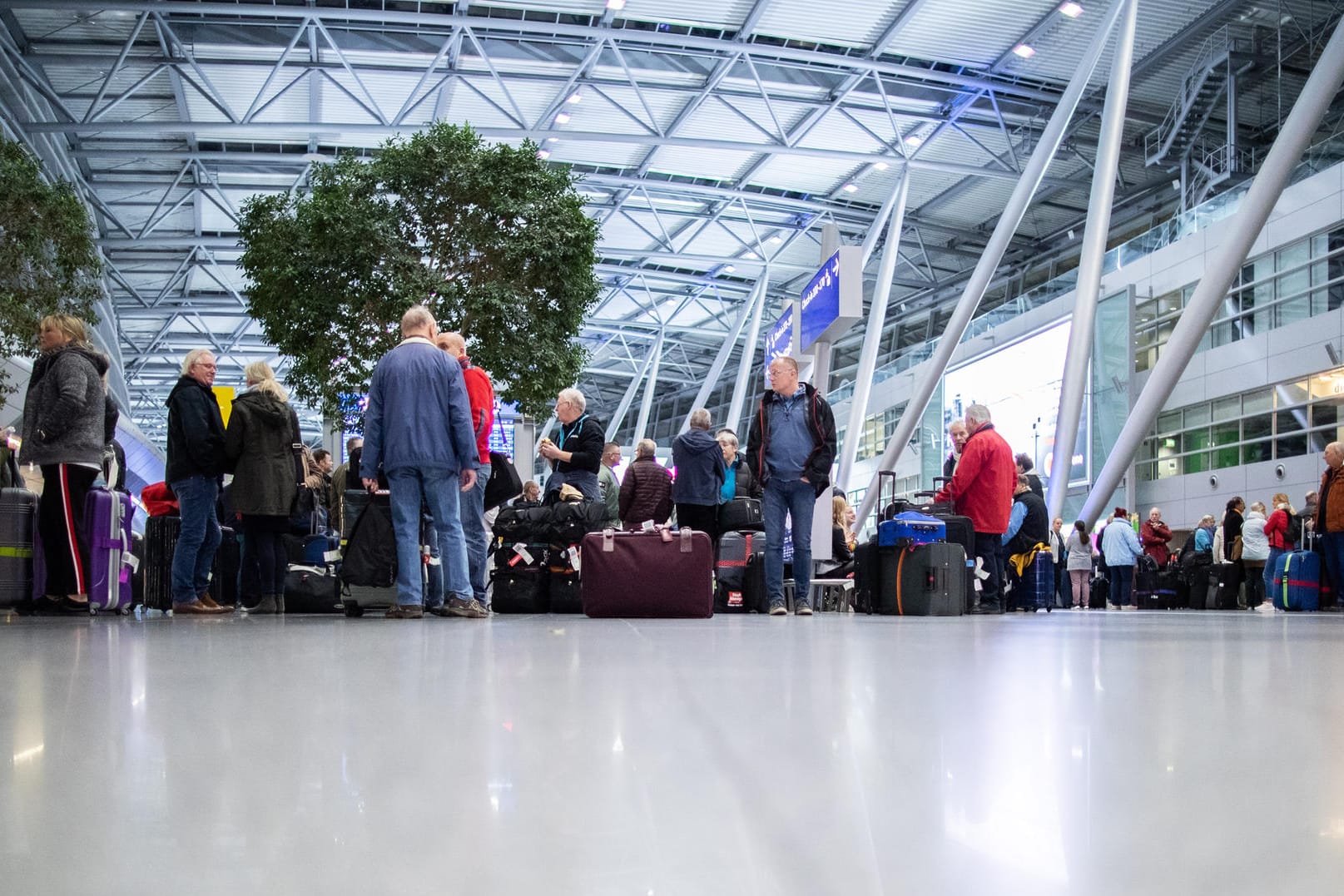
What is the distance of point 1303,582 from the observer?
587 inches

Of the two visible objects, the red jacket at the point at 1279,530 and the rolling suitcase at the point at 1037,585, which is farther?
the red jacket at the point at 1279,530

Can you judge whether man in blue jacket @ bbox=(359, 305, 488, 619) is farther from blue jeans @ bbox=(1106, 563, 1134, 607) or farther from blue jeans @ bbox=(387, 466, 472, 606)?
blue jeans @ bbox=(1106, 563, 1134, 607)

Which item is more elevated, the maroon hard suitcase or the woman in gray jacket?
the woman in gray jacket

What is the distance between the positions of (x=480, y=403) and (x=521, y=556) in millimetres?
1903

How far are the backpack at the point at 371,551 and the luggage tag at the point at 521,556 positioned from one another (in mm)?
1984

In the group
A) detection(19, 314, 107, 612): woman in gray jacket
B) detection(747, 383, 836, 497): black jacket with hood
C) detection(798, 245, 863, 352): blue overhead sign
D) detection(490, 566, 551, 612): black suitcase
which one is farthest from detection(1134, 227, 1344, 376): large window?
detection(19, 314, 107, 612): woman in gray jacket

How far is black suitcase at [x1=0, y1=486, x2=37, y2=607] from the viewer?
26.6ft

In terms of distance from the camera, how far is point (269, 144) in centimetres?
3197

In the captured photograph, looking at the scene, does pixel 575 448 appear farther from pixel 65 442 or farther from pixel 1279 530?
pixel 1279 530

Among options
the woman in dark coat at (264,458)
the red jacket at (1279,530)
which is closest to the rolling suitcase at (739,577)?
the woman in dark coat at (264,458)

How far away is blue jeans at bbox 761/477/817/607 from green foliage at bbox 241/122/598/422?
758cm

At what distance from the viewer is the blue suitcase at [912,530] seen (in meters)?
10.5

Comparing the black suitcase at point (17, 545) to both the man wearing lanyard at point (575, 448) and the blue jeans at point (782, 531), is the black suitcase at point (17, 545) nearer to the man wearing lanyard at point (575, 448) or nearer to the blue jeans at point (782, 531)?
the man wearing lanyard at point (575, 448)

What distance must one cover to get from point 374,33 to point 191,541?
21.0m
